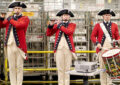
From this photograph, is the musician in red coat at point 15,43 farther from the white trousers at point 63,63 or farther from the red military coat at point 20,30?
the white trousers at point 63,63

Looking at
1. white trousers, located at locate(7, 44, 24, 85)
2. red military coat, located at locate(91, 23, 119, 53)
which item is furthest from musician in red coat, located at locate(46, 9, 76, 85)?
white trousers, located at locate(7, 44, 24, 85)

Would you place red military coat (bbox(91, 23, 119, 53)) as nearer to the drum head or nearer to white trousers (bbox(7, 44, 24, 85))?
the drum head

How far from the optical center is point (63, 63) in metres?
4.88

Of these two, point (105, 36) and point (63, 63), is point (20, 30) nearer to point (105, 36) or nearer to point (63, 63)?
point (63, 63)

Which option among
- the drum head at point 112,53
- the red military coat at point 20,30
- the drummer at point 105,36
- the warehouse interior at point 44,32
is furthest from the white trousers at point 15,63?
the warehouse interior at point 44,32

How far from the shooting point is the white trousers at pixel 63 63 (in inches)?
191

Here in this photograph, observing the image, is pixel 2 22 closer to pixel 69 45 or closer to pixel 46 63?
pixel 69 45

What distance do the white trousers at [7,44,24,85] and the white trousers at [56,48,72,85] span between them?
69 cm

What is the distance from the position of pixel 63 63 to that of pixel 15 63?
860mm

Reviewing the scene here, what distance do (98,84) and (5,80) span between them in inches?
86.4

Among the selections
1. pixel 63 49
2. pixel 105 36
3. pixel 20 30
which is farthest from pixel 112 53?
pixel 20 30

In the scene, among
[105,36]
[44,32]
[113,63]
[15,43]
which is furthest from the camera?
[44,32]

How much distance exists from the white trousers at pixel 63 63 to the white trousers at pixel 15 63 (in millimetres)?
686

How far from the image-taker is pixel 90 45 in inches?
278
